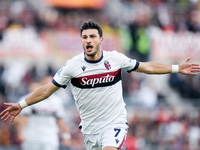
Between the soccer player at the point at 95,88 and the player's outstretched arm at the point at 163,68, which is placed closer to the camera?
the soccer player at the point at 95,88

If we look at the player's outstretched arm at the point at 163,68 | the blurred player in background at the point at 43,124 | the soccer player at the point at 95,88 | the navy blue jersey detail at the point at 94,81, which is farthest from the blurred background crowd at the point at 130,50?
the navy blue jersey detail at the point at 94,81

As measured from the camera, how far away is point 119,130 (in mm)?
7582

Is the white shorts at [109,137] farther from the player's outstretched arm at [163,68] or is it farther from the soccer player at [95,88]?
the player's outstretched arm at [163,68]

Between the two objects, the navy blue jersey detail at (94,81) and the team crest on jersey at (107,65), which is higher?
the team crest on jersey at (107,65)

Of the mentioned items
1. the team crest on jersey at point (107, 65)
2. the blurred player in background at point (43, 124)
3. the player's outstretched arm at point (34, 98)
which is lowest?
the blurred player in background at point (43, 124)

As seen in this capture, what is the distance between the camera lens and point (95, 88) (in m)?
7.49

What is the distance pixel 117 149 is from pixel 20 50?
1170 centimetres

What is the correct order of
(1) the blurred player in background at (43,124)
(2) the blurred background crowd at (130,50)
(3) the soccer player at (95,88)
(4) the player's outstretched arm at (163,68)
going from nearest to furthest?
(3) the soccer player at (95,88) → (4) the player's outstretched arm at (163,68) → (1) the blurred player in background at (43,124) → (2) the blurred background crowd at (130,50)

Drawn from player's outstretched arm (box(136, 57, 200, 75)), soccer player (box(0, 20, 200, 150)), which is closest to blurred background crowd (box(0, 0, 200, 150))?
player's outstretched arm (box(136, 57, 200, 75))

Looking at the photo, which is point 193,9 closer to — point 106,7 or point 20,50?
point 106,7

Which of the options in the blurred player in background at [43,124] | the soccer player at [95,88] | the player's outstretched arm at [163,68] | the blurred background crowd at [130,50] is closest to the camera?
the soccer player at [95,88]

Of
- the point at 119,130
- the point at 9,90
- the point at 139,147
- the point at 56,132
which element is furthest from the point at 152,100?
the point at 119,130

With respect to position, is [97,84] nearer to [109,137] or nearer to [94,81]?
[94,81]

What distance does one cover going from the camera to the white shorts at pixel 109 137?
24.5 ft
